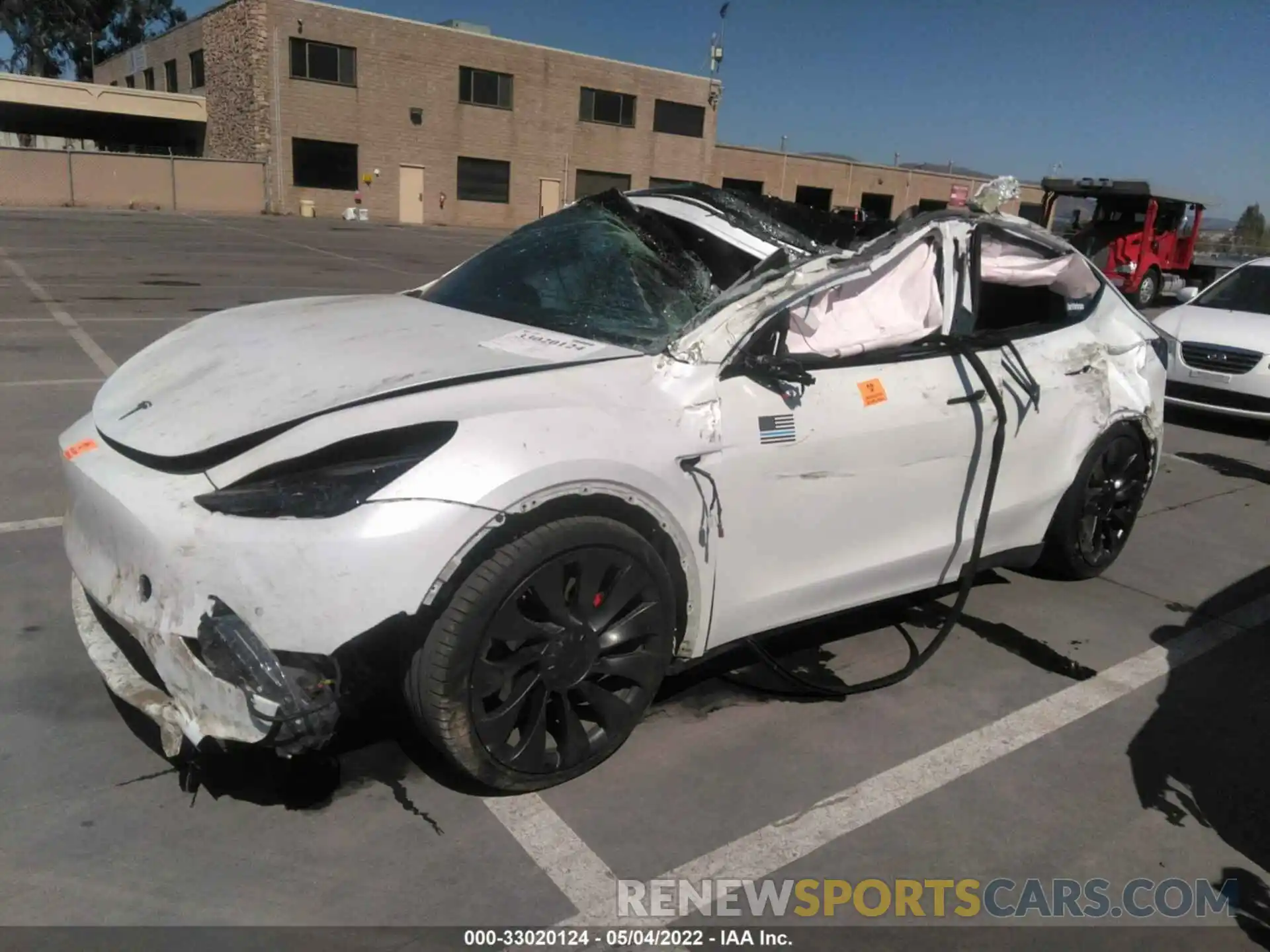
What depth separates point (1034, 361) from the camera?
4.07 metres

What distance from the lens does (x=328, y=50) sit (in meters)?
35.9

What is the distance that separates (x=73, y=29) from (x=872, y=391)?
72.6m

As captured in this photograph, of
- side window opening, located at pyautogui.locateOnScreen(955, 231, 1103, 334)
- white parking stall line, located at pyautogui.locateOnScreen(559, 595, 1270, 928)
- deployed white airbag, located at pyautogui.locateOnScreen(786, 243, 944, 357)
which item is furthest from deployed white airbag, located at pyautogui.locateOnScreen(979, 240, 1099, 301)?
white parking stall line, located at pyautogui.locateOnScreen(559, 595, 1270, 928)

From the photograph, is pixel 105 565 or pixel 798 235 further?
pixel 798 235

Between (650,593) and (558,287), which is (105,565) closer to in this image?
(650,593)

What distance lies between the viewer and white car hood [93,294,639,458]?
2.70 m

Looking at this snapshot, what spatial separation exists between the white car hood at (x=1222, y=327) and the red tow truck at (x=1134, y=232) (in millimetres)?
9630

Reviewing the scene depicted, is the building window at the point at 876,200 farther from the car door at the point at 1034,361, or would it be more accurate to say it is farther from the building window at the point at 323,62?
the car door at the point at 1034,361

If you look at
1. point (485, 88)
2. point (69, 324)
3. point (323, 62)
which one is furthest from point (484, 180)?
point (69, 324)

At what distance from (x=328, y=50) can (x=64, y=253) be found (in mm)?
22212

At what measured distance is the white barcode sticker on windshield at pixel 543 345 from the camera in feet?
9.99

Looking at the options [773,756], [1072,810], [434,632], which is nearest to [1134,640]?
[1072,810]

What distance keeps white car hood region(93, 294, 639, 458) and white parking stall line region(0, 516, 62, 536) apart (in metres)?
1.57

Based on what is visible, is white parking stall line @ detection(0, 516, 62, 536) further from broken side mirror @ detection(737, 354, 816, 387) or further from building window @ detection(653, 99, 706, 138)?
building window @ detection(653, 99, 706, 138)
